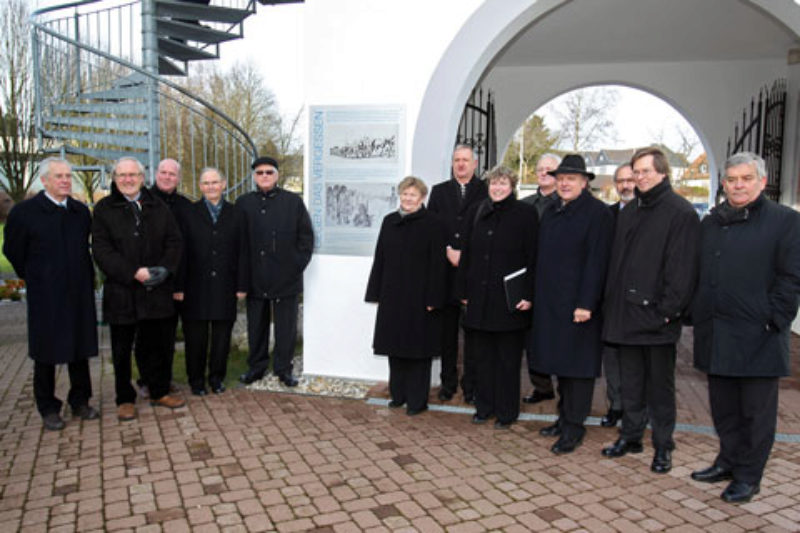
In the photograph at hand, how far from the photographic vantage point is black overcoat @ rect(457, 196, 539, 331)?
4.29m

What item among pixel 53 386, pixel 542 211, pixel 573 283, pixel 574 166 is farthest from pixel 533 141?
pixel 53 386

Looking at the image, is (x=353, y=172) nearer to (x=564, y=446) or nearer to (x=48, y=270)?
(x=48, y=270)

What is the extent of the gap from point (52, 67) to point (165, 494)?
29.4 ft

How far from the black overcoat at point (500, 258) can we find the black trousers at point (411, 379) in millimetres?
633

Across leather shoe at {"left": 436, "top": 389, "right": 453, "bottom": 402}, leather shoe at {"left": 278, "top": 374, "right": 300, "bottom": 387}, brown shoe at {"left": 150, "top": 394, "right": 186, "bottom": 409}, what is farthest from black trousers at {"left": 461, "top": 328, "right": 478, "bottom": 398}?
brown shoe at {"left": 150, "top": 394, "right": 186, "bottom": 409}

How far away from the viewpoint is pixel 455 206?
195 inches

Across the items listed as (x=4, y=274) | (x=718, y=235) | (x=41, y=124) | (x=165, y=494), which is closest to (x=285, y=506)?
(x=165, y=494)

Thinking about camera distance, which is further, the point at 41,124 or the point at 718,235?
the point at 41,124

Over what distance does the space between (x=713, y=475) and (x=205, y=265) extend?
3760 millimetres

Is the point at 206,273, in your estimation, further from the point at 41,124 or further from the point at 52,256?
the point at 41,124

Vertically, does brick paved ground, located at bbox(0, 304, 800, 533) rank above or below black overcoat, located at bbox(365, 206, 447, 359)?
below

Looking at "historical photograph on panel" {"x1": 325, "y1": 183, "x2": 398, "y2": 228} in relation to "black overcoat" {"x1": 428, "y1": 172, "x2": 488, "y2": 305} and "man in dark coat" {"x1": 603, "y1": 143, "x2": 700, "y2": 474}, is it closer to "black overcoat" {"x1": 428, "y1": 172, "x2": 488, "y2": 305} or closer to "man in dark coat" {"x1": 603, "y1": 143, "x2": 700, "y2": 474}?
"black overcoat" {"x1": 428, "y1": 172, "x2": 488, "y2": 305}

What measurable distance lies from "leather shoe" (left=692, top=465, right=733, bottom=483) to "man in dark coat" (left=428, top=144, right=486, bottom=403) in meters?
1.80

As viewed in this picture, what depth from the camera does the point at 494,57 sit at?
5.46 metres
